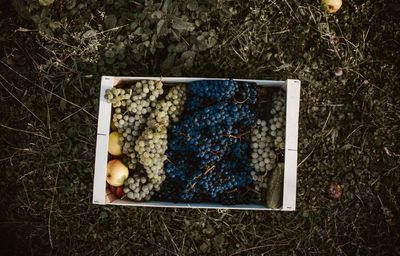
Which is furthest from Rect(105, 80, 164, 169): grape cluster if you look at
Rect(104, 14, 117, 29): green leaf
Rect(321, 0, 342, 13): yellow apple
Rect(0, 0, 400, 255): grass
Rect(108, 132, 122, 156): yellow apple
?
Rect(321, 0, 342, 13): yellow apple

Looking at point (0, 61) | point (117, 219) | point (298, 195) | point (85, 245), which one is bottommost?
point (85, 245)

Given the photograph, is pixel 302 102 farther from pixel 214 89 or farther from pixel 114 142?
pixel 114 142

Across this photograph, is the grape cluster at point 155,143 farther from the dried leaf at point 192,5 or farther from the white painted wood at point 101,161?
the dried leaf at point 192,5

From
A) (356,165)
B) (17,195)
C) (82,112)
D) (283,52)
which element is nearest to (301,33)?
(283,52)

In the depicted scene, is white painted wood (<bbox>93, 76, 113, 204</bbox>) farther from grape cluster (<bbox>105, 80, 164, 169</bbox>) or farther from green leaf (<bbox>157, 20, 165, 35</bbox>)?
green leaf (<bbox>157, 20, 165, 35</bbox>)

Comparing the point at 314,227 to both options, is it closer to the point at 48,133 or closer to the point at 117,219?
the point at 117,219

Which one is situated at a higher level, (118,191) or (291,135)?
(291,135)

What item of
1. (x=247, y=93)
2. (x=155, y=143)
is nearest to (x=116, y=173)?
(x=155, y=143)
